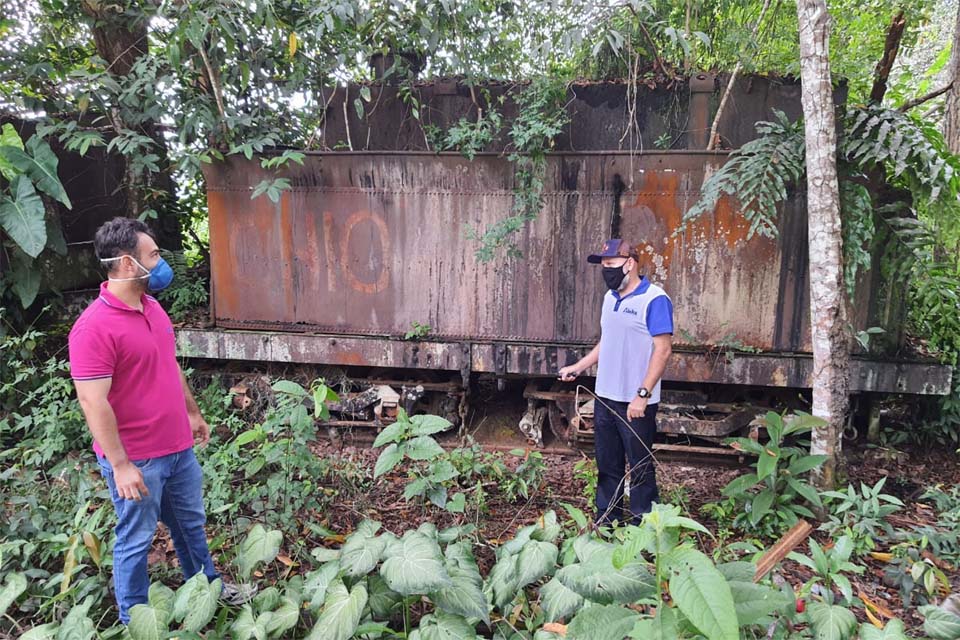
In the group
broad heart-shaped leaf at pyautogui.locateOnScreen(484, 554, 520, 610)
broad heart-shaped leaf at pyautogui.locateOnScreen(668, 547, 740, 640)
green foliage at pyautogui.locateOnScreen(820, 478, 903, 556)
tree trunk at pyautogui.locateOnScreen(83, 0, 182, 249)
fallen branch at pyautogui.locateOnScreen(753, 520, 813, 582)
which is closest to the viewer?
broad heart-shaped leaf at pyautogui.locateOnScreen(668, 547, 740, 640)

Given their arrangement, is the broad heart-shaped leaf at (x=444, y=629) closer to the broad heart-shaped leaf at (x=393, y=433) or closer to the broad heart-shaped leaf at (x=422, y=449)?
the broad heart-shaped leaf at (x=422, y=449)

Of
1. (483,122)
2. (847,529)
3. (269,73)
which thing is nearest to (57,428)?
(269,73)

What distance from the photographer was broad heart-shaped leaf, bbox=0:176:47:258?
15.1 ft

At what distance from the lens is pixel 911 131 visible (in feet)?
11.9

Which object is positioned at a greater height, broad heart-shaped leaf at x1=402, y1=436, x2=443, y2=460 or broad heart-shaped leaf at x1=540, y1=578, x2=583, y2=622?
broad heart-shaped leaf at x1=402, y1=436, x2=443, y2=460

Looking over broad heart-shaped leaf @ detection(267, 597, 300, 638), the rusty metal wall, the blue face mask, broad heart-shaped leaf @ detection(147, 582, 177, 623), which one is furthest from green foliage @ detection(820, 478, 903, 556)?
the blue face mask

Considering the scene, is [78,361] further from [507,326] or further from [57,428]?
[507,326]

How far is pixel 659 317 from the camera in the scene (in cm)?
321

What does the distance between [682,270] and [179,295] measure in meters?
4.73

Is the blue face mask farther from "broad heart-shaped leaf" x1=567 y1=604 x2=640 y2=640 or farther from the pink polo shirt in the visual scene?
"broad heart-shaped leaf" x1=567 y1=604 x2=640 y2=640

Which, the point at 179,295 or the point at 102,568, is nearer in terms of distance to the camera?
the point at 102,568

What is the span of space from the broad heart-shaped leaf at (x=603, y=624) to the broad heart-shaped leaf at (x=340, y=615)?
82 centimetres

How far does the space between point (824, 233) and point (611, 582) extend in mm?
2750

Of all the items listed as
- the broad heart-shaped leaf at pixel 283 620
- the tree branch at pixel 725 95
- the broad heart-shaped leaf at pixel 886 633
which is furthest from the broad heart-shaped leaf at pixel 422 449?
the tree branch at pixel 725 95
